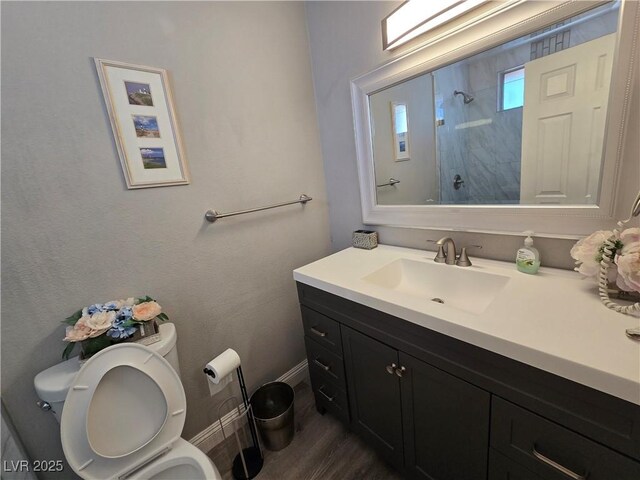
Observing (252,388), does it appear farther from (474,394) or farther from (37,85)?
(37,85)

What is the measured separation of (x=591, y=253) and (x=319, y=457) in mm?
1434

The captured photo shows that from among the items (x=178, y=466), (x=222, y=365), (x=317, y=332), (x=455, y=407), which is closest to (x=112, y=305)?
(x=222, y=365)

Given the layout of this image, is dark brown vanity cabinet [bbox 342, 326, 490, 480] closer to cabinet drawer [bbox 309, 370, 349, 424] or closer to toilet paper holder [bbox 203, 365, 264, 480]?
cabinet drawer [bbox 309, 370, 349, 424]

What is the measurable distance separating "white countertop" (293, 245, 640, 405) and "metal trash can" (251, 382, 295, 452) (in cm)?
77

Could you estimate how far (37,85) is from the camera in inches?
35.9

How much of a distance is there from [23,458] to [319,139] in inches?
75.8

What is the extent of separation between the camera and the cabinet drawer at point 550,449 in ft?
1.95

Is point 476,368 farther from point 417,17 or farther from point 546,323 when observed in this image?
point 417,17

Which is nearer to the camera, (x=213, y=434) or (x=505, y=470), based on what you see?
(x=505, y=470)

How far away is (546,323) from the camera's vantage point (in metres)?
0.72

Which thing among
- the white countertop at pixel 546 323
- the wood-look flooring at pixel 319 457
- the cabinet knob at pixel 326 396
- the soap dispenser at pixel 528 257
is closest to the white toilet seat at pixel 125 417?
the wood-look flooring at pixel 319 457

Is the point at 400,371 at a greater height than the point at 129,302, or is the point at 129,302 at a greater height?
the point at 129,302

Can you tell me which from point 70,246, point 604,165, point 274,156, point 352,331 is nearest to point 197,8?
point 274,156

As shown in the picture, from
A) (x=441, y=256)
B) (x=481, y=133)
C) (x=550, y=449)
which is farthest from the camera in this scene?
(x=441, y=256)
